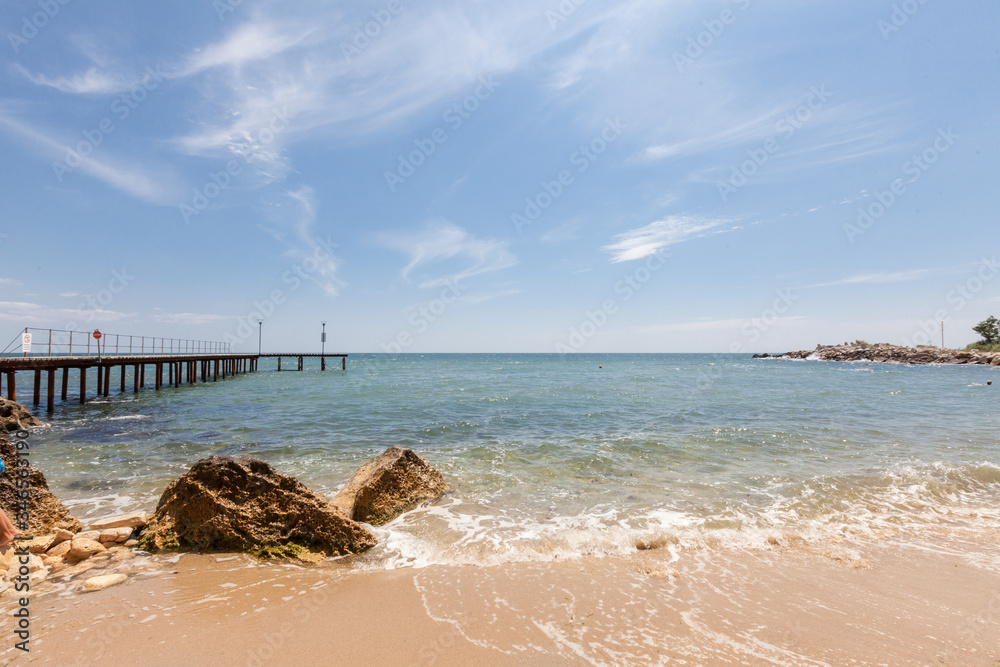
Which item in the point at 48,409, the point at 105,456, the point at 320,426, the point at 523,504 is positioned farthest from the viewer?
the point at 48,409

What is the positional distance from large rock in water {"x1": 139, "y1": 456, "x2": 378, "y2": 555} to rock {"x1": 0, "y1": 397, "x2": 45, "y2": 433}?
596 inches

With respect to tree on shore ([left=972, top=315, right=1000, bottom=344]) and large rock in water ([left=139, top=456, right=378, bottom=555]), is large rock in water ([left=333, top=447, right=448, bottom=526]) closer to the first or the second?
large rock in water ([left=139, top=456, right=378, bottom=555])

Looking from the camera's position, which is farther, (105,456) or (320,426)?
(320,426)

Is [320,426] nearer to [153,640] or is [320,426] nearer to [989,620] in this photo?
[153,640]

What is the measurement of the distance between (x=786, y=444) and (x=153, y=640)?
14353 millimetres

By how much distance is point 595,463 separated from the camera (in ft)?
35.4

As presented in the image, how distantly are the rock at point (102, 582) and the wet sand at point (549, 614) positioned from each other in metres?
0.10

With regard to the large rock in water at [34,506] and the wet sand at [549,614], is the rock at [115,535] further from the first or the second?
the wet sand at [549,614]

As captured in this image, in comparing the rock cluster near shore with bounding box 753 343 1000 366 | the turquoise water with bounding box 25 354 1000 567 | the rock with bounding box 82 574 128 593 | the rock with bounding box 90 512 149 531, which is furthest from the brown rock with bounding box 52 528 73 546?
the rock cluster near shore with bounding box 753 343 1000 366

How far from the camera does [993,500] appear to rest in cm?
809

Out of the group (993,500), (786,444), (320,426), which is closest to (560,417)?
(786,444)

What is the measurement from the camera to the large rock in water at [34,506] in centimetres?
591

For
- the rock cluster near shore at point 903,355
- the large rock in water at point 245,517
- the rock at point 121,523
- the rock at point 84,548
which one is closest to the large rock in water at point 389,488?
the large rock in water at point 245,517

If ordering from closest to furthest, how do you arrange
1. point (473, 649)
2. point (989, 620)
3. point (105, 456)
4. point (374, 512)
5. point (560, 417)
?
1. point (473, 649)
2. point (989, 620)
3. point (374, 512)
4. point (105, 456)
5. point (560, 417)
